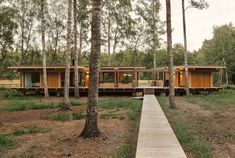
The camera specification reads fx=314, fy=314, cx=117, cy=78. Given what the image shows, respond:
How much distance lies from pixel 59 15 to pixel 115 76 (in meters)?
13.1

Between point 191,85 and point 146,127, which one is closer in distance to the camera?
point 146,127

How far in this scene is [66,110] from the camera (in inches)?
673

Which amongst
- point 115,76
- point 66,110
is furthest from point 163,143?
point 115,76

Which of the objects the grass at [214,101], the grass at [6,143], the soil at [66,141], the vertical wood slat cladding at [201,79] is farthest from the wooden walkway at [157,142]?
the vertical wood slat cladding at [201,79]

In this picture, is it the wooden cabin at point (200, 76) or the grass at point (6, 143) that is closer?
the grass at point (6, 143)

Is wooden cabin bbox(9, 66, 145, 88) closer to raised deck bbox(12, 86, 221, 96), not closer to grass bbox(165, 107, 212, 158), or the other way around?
raised deck bbox(12, 86, 221, 96)

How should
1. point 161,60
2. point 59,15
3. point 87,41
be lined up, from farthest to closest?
point 161,60
point 59,15
point 87,41

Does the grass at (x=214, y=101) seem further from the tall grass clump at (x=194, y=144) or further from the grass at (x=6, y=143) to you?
the grass at (x=6, y=143)

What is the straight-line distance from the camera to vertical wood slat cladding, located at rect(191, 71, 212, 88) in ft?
110

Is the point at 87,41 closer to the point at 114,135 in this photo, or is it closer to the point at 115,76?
the point at 115,76

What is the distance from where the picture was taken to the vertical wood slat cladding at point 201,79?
110 feet

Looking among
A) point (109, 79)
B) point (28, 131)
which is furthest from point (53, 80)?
point (28, 131)

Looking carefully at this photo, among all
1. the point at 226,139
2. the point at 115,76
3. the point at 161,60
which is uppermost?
the point at 161,60

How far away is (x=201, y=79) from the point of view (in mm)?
33750
